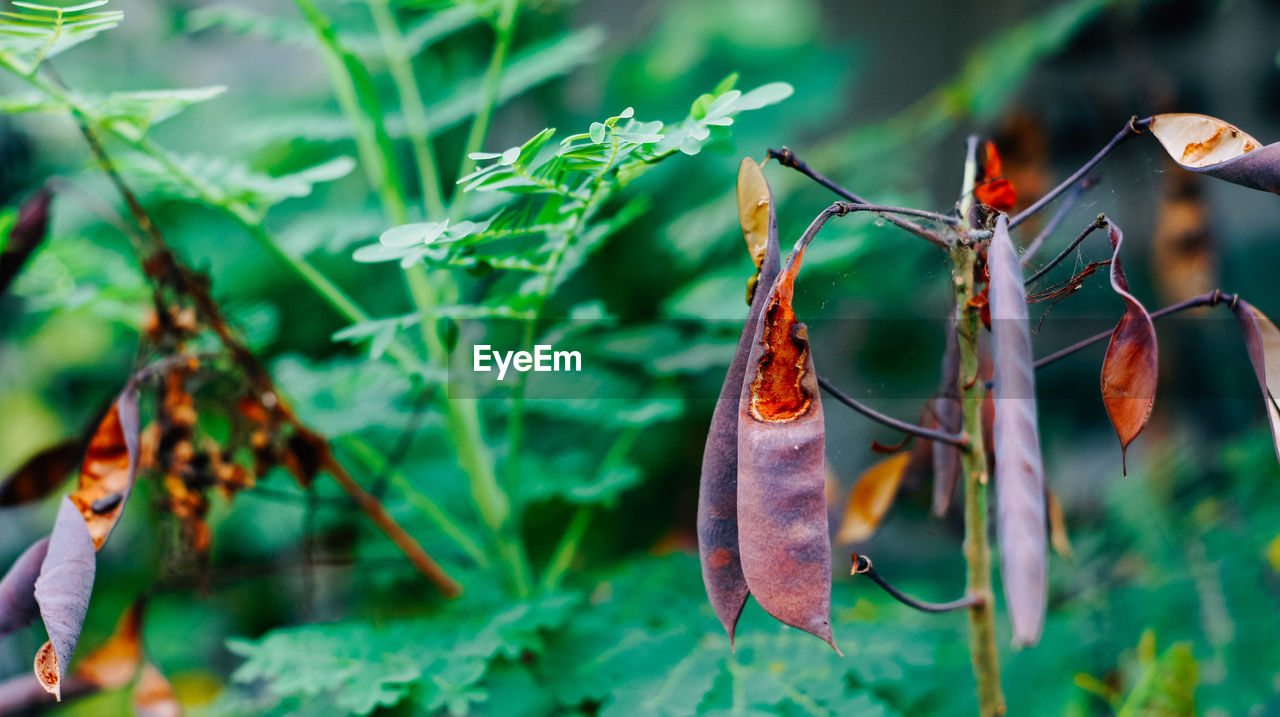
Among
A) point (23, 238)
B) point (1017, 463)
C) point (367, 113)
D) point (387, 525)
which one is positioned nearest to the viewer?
point (1017, 463)

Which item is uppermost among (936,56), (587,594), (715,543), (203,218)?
(936,56)

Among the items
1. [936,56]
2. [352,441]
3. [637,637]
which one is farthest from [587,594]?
[936,56]

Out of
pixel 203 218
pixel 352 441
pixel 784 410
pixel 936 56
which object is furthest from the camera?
pixel 936 56

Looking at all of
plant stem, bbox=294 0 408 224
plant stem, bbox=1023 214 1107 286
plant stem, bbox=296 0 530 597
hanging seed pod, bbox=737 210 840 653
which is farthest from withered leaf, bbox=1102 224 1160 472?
plant stem, bbox=294 0 408 224

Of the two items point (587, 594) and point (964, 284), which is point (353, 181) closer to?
point (587, 594)

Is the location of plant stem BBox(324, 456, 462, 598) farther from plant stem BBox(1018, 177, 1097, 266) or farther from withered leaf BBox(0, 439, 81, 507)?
plant stem BBox(1018, 177, 1097, 266)

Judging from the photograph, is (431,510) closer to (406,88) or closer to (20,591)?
(20,591)

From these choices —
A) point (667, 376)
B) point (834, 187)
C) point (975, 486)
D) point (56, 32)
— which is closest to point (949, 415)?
point (975, 486)
